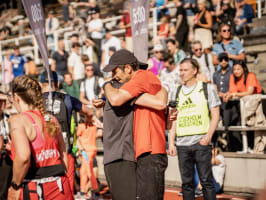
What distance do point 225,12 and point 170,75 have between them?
9.17ft

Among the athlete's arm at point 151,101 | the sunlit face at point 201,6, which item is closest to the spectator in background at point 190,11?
the sunlit face at point 201,6

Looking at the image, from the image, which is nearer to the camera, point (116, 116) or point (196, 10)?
point (116, 116)

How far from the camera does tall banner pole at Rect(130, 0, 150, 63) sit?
19.0 ft

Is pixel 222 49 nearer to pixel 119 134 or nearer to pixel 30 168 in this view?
pixel 119 134

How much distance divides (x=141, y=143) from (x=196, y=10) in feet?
26.5

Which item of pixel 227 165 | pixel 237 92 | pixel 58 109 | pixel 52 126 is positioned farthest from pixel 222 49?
pixel 52 126

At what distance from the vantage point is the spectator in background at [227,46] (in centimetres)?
958

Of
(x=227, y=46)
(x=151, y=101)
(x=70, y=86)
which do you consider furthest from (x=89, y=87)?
(x=151, y=101)

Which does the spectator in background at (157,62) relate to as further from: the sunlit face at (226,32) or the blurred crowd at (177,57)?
the sunlit face at (226,32)

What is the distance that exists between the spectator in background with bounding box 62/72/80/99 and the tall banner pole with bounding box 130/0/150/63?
5764mm

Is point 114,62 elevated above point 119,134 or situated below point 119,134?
above

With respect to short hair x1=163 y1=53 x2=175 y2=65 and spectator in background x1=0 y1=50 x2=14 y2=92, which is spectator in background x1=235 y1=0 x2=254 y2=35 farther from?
spectator in background x1=0 y1=50 x2=14 y2=92

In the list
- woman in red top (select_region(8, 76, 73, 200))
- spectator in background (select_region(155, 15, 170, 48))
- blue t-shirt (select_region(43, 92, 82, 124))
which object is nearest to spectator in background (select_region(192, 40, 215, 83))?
spectator in background (select_region(155, 15, 170, 48))

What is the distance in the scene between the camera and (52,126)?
370 cm
